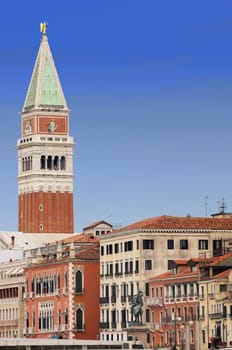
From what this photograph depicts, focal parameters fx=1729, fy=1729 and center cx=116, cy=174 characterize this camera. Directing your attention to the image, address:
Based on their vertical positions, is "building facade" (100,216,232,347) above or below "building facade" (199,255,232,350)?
above

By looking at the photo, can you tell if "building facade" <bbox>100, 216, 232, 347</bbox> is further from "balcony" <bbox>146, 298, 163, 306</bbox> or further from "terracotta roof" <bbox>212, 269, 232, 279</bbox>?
"terracotta roof" <bbox>212, 269, 232, 279</bbox>

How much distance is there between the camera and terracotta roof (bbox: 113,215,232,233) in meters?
178

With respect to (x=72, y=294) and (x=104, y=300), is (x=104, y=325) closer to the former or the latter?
(x=104, y=300)

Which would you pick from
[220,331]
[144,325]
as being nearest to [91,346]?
[220,331]

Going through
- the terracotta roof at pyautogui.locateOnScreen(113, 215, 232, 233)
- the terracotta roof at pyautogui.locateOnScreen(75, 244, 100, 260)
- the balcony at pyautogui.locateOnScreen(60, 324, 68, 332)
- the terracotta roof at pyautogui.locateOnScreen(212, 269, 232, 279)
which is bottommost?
the balcony at pyautogui.locateOnScreen(60, 324, 68, 332)

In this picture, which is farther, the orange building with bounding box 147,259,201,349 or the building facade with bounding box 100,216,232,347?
the building facade with bounding box 100,216,232,347

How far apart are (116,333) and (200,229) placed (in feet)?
45.9

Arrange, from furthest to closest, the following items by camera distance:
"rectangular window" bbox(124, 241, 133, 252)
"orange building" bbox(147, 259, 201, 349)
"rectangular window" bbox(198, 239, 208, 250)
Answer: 1. "rectangular window" bbox(124, 241, 133, 252)
2. "rectangular window" bbox(198, 239, 208, 250)
3. "orange building" bbox(147, 259, 201, 349)

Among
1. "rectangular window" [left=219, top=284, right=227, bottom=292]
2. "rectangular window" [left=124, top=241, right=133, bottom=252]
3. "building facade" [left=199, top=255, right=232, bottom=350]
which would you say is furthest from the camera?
"rectangular window" [left=124, top=241, right=133, bottom=252]

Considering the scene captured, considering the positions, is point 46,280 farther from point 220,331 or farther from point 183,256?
point 220,331

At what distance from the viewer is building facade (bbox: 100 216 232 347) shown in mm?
177000

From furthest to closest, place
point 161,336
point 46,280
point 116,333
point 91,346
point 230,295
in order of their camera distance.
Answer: point 46,280
point 116,333
point 161,336
point 230,295
point 91,346

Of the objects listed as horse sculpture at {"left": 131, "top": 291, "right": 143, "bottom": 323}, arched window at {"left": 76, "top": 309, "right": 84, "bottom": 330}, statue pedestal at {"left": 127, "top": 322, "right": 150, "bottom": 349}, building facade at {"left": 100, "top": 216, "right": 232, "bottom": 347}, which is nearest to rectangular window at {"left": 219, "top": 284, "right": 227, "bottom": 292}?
statue pedestal at {"left": 127, "top": 322, "right": 150, "bottom": 349}

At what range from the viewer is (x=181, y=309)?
16700 centimetres
